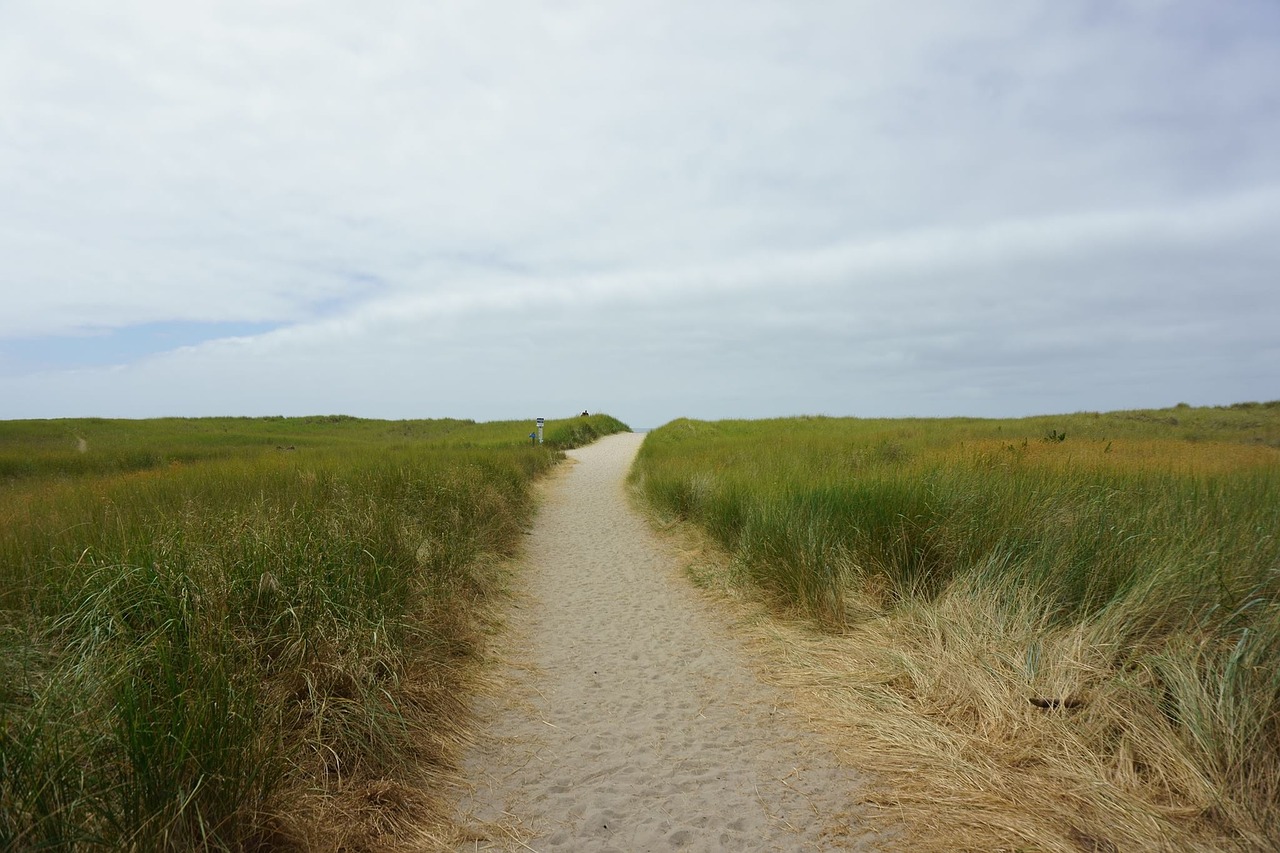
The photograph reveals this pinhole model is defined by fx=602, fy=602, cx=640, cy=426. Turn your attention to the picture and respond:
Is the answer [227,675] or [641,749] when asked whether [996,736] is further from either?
[227,675]

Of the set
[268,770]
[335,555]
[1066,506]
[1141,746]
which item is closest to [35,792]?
[268,770]

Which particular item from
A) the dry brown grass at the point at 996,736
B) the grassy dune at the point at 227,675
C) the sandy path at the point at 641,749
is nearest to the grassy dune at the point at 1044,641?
the dry brown grass at the point at 996,736

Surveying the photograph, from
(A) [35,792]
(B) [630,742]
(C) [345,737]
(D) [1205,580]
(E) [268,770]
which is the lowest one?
(B) [630,742]

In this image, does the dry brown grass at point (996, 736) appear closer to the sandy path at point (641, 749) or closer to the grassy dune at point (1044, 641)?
the grassy dune at point (1044, 641)

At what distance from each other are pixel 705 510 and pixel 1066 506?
5037 mm

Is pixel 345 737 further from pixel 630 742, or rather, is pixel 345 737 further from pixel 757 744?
pixel 757 744

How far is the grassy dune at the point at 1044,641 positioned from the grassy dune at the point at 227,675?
2.51 meters

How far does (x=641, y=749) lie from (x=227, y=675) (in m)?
2.17

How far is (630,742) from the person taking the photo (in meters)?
3.62

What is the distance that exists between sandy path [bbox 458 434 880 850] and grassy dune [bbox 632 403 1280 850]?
1.36 ft

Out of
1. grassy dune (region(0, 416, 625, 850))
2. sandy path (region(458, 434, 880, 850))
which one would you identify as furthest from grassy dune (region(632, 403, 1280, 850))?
grassy dune (region(0, 416, 625, 850))

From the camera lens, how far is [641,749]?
11.5ft

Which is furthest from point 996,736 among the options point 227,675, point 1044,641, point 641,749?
point 227,675

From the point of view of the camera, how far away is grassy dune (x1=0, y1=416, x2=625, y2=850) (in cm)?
197
